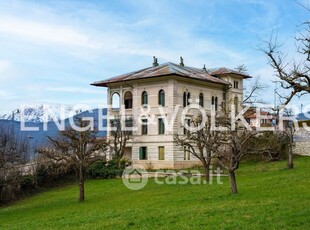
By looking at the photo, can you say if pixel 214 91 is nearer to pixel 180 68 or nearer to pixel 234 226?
pixel 180 68

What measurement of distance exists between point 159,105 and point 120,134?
5282 mm

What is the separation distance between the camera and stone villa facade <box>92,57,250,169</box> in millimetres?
46562

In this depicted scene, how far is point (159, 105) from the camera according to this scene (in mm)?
47562

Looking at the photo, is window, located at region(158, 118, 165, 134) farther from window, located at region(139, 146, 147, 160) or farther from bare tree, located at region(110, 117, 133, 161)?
bare tree, located at region(110, 117, 133, 161)

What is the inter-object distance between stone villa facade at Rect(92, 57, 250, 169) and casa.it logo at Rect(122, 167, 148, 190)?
16.0ft

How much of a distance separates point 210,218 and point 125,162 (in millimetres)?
32701

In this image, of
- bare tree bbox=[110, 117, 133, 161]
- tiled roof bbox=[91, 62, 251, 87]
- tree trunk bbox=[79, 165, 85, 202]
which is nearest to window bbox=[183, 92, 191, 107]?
tiled roof bbox=[91, 62, 251, 87]

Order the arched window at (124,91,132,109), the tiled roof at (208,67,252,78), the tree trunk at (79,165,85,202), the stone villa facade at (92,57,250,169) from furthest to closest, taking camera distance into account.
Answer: the tiled roof at (208,67,252,78) → the arched window at (124,91,132,109) → the stone villa facade at (92,57,250,169) → the tree trunk at (79,165,85,202)

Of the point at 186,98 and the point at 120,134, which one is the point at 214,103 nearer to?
the point at 186,98

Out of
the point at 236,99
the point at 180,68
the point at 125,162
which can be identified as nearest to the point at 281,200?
the point at 125,162

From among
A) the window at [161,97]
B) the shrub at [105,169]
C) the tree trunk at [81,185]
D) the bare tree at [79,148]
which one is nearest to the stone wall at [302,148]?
the window at [161,97]

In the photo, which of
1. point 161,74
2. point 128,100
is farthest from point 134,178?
point 128,100

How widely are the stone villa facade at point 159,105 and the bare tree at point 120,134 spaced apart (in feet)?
2.57

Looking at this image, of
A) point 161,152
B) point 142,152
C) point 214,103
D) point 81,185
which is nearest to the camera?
point 81,185
